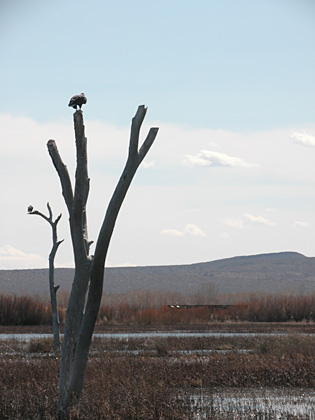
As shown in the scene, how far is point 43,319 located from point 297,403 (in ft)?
106

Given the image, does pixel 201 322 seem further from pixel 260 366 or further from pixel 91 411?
pixel 91 411

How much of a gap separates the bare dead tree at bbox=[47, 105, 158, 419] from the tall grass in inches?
1341

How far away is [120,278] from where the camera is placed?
157 m

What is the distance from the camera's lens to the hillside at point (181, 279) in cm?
14425

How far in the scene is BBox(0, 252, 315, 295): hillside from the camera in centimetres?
14425

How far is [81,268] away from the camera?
12.0m

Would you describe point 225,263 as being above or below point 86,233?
above

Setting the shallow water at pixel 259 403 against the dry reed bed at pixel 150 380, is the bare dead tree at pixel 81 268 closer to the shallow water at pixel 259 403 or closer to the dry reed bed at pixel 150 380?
the dry reed bed at pixel 150 380

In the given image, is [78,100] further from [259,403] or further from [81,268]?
[259,403]

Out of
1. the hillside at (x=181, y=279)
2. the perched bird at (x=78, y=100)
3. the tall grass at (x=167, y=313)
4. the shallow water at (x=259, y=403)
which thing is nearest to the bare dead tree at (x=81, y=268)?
the perched bird at (x=78, y=100)

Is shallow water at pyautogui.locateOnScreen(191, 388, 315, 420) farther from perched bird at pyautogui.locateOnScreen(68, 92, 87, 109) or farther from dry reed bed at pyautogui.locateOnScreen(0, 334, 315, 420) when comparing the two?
perched bird at pyautogui.locateOnScreen(68, 92, 87, 109)

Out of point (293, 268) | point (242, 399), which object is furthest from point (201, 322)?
point (293, 268)

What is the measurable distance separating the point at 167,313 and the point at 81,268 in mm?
38003

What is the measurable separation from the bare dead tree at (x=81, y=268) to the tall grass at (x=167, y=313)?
1341 inches
